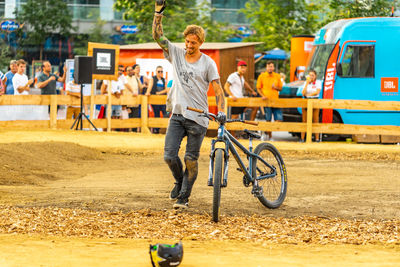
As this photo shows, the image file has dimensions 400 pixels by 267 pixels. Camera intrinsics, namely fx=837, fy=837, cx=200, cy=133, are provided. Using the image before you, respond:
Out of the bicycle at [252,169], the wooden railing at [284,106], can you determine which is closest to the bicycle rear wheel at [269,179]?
the bicycle at [252,169]

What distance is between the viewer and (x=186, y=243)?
737cm

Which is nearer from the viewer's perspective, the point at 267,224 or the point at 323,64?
the point at 267,224

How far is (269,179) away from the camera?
9.55 metres

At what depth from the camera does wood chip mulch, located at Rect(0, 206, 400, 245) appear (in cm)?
776

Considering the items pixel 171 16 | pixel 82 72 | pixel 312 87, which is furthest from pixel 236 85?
pixel 171 16

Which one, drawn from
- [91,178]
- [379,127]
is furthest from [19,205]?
[379,127]

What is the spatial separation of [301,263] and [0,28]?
3613 centimetres

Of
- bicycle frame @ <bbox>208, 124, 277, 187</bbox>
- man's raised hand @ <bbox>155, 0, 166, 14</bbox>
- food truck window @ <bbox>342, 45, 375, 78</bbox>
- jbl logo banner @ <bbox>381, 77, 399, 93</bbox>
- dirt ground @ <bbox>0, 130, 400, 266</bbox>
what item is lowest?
dirt ground @ <bbox>0, 130, 400, 266</bbox>

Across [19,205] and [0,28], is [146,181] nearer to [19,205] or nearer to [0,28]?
[19,205]

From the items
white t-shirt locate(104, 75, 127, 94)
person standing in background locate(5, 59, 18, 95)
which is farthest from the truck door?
person standing in background locate(5, 59, 18, 95)

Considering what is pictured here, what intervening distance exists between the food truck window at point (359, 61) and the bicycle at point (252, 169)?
37.8ft

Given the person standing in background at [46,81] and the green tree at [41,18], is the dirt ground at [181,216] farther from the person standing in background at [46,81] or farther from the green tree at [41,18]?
the green tree at [41,18]

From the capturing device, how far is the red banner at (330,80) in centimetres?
2075

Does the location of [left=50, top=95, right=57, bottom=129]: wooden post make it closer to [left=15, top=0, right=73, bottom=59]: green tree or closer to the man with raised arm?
the man with raised arm
